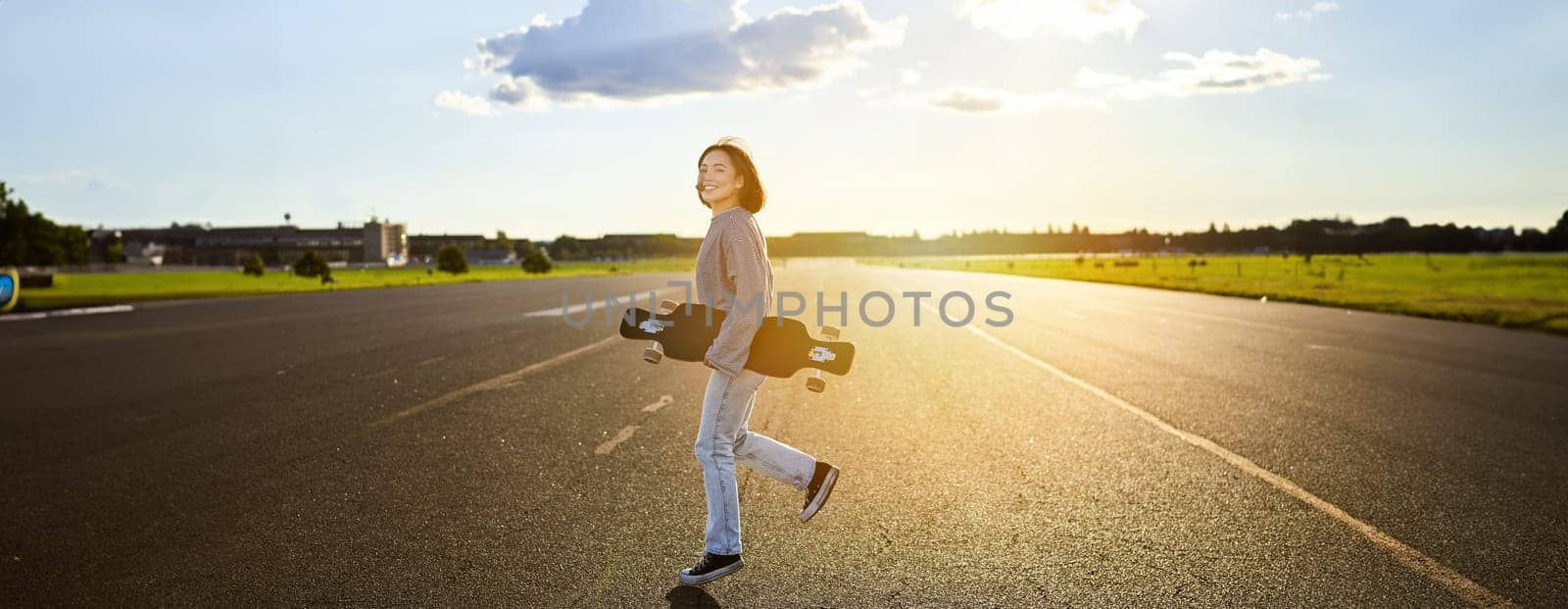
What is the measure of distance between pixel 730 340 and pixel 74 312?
28426mm

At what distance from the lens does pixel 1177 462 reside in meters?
6.61

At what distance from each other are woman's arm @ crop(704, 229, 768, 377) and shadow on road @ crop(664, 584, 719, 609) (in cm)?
94

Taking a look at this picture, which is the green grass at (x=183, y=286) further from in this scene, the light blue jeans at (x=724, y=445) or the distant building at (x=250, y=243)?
the distant building at (x=250, y=243)

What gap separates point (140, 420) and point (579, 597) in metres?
6.51

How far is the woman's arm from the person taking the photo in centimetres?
375

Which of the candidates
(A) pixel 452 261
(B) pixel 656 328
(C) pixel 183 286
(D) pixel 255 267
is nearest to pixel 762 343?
(B) pixel 656 328

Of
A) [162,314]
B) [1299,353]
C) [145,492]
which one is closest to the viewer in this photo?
[145,492]

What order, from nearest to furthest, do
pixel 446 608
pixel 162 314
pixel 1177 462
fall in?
1. pixel 446 608
2. pixel 1177 462
3. pixel 162 314

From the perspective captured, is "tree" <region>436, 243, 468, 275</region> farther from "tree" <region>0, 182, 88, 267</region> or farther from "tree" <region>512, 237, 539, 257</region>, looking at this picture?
"tree" <region>512, 237, 539, 257</region>

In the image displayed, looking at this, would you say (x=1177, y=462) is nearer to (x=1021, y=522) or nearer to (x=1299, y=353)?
(x=1021, y=522)

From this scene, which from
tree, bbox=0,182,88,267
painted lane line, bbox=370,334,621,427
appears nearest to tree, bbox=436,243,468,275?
tree, bbox=0,182,88,267

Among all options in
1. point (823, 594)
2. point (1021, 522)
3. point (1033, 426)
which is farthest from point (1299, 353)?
point (823, 594)

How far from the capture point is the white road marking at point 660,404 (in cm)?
878

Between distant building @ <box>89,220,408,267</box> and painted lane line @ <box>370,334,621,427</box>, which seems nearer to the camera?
painted lane line @ <box>370,334,621,427</box>
